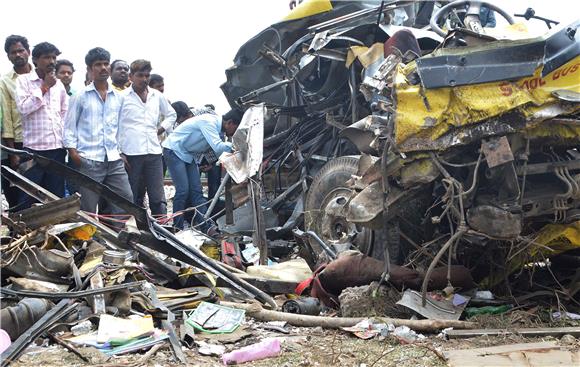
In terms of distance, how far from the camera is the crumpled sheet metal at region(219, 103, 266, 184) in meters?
5.86

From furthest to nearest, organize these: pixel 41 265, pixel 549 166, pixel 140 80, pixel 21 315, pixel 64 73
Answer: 1. pixel 64 73
2. pixel 140 80
3. pixel 41 265
4. pixel 549 166
5. pixel 21 315

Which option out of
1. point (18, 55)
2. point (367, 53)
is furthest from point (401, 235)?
point (18, 55)

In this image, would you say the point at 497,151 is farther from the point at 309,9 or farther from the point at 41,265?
the point at 309,9

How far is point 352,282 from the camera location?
4.17 metres

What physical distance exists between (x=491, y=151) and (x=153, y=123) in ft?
13.2

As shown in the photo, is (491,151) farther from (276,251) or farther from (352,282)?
(276,251)

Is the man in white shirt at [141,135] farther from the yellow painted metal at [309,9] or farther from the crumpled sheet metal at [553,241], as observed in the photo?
the crumpled sheet metal at [553,241]

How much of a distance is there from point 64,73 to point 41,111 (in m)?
1.51

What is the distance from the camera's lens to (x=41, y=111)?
561cm

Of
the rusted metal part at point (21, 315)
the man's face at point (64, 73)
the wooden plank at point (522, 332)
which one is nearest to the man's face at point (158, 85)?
the man's face at point (64, 73)

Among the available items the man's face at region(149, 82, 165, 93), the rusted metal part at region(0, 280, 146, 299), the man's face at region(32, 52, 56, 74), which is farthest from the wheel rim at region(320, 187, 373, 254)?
the man's face at region(149, 82, 165, 93)

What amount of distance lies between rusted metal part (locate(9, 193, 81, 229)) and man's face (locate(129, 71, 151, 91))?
Result: 2767 millimetres

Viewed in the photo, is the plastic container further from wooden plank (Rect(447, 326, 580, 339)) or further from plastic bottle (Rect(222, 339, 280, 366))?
wooden plank (Rect(447, 326, 580, 339))

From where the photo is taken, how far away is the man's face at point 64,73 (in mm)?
Result: 6949
